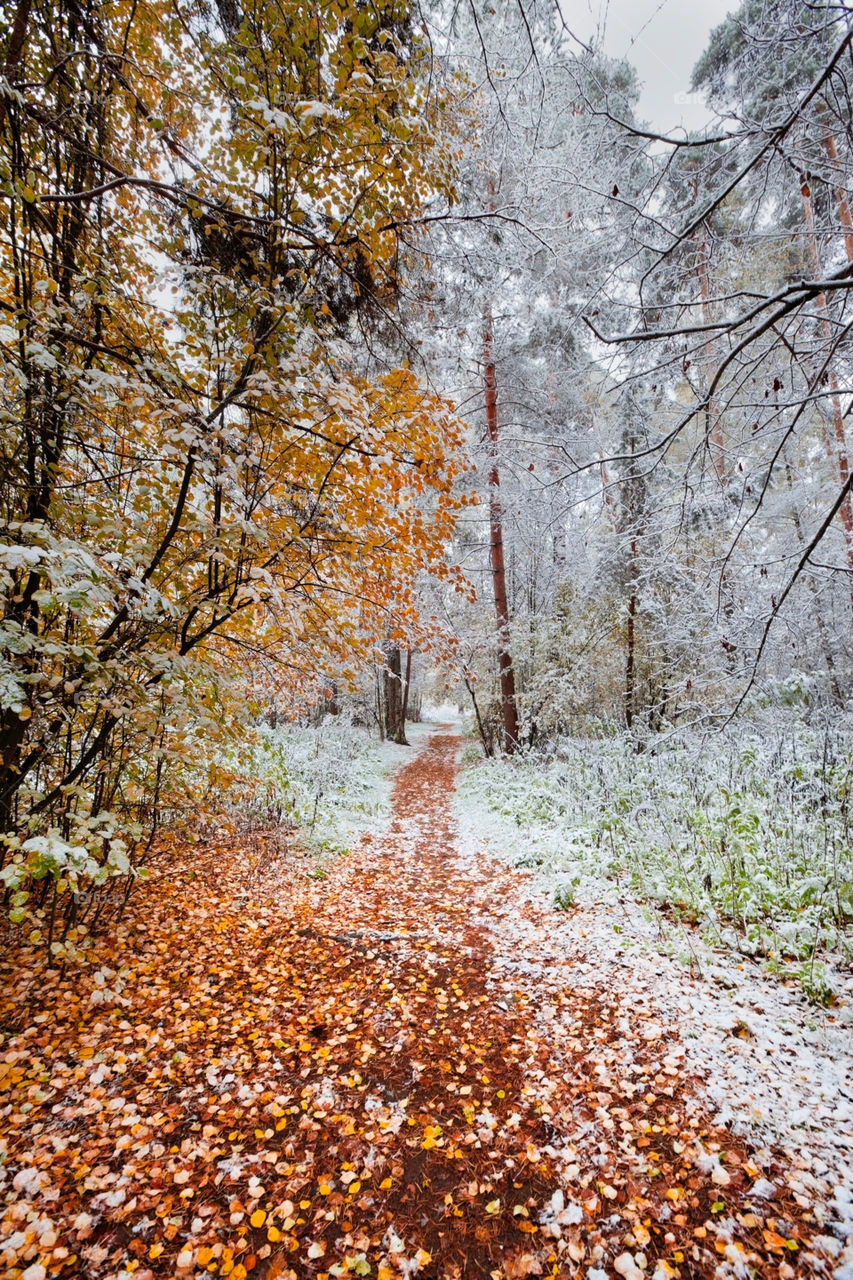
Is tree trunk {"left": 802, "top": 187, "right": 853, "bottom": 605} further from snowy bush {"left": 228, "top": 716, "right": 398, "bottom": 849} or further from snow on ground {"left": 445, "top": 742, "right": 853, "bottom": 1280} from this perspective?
snowy bush {"left": 228, "top": 716, "right": 398, "bottom": 849}

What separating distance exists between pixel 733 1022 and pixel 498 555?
8991 millimetres

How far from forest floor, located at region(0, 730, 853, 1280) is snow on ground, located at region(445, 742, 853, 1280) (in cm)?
5

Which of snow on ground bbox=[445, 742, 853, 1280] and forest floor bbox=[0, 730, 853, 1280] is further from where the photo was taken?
snow on ground bbox=[445, 742, 853, 1280]

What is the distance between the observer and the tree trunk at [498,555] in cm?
1016

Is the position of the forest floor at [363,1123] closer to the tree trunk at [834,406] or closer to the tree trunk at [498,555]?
the tree trunk at [834,406]

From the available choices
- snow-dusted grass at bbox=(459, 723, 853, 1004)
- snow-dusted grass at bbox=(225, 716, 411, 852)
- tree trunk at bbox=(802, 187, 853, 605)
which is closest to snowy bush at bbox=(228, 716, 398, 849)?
snow-dusted grass at bbox=(225, 716, 411, 852)

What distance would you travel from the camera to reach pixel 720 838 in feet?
15.4

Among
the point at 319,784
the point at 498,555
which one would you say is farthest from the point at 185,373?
the point at 498,555

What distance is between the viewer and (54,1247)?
196cm

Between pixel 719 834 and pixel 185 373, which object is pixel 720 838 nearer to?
pixel 719 834

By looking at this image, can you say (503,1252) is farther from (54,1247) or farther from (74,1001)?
(74,1001)

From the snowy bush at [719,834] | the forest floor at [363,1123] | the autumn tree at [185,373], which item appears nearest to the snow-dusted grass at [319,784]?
the autumn tree at [185,373]

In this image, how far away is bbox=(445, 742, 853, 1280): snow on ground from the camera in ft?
7.16

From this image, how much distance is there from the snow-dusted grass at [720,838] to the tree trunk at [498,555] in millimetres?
3201
